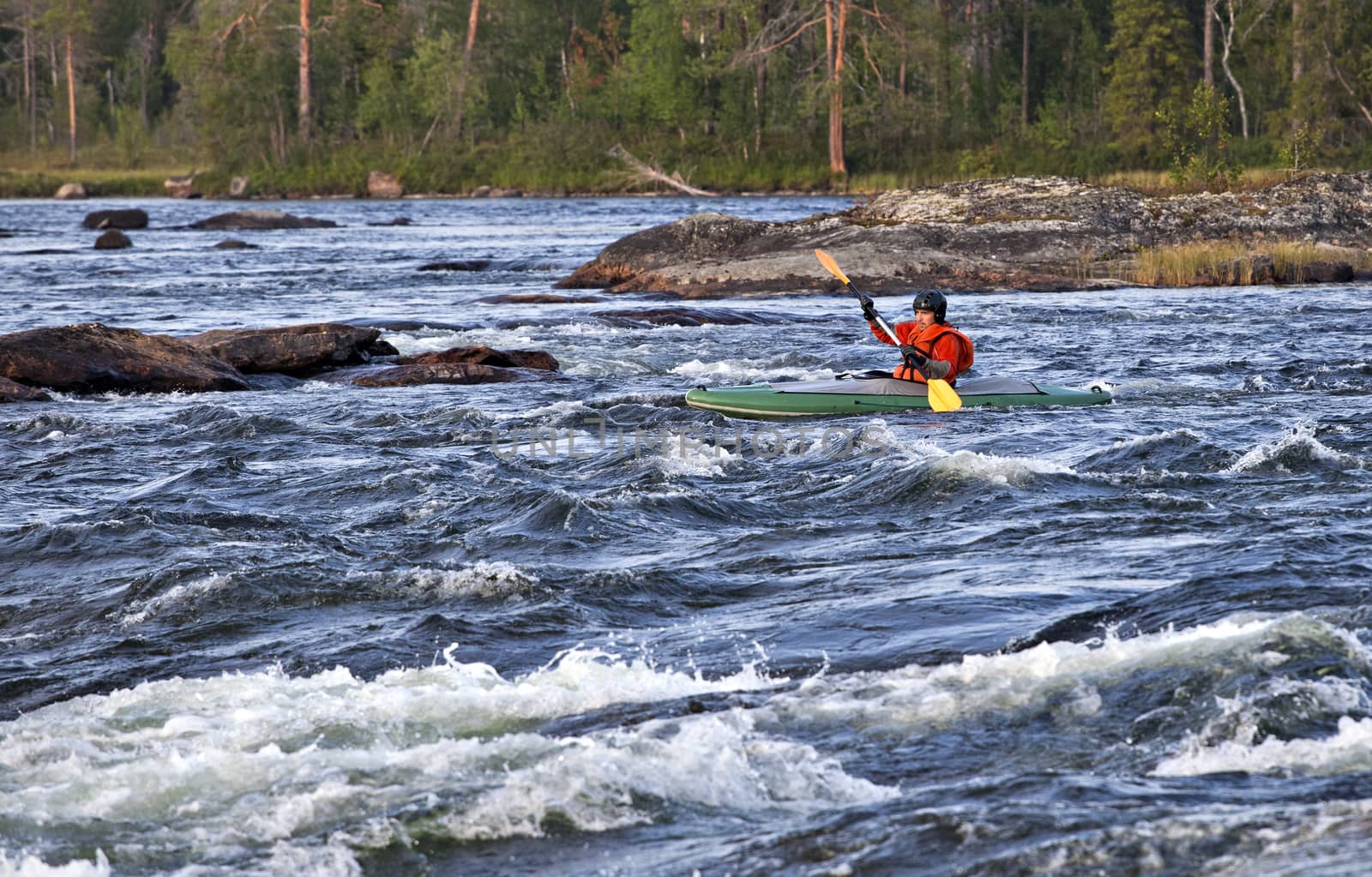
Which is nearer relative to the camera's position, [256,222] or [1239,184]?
[1239,184]

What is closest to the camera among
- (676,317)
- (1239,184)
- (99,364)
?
(99,364)

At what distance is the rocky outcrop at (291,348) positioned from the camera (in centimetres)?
1260

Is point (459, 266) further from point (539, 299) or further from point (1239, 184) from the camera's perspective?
Result: point (1239, 184)

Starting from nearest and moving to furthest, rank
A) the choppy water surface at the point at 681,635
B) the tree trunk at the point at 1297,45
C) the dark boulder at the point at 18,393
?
the choppy water surface at the point at 681,635 < the dark boulder at the point at 18,393 < the tree trunk at the point at 1297,45

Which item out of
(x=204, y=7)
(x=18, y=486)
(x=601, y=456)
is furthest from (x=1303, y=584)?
(x=204, y=7)

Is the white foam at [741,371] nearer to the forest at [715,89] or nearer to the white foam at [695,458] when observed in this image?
the white foam at [695,458]

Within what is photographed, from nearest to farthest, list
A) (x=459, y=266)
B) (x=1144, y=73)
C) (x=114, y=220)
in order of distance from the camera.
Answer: (x=459, y=266), (x=114, y=220), (x=1144, y=73)

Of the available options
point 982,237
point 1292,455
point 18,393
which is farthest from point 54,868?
point 982,237

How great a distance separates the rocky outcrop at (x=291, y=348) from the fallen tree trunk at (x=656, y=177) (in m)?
33.2

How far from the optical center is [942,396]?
10.1m

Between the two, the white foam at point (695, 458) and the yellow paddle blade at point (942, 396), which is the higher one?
the yellow paddle blade at point (942, 396)

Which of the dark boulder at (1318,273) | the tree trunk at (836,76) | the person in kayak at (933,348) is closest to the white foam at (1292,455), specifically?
the person in kayak at (933,348)

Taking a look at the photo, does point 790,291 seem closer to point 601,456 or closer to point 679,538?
point 601,456

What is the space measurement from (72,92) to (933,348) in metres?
63.2
